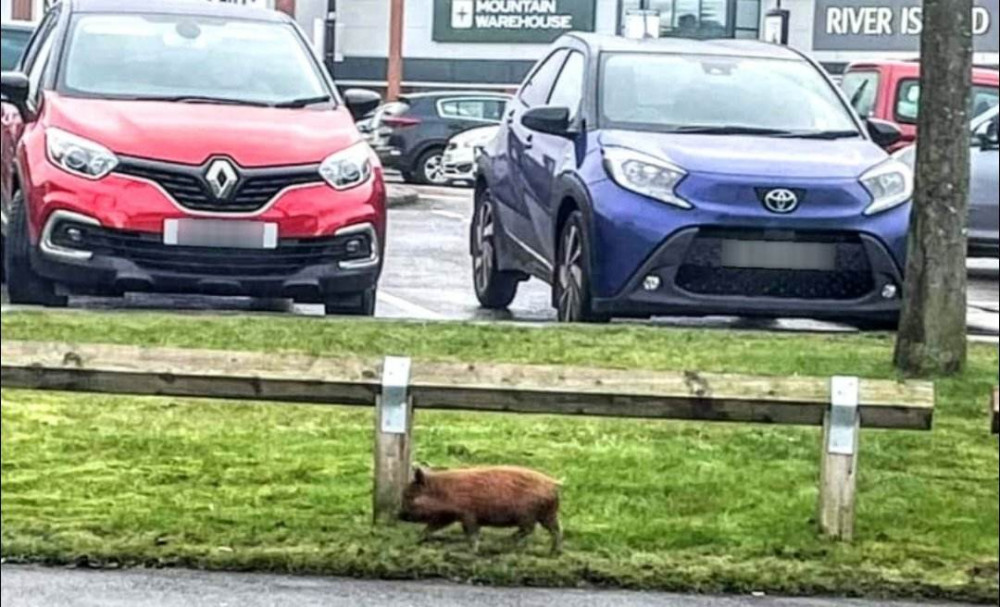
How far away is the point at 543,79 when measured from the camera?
22.0 ft

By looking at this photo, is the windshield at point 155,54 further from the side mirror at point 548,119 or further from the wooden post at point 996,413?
the wooden post at point 996,413

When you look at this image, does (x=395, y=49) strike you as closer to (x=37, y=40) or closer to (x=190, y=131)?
(x=190, y=131)

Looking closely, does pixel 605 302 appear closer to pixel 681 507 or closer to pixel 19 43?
pixel 681 507

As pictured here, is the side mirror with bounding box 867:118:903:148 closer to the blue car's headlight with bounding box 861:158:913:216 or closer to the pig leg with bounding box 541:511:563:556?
the blue car's headlight with bounding box 861:158:913:216

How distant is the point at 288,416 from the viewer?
723cm

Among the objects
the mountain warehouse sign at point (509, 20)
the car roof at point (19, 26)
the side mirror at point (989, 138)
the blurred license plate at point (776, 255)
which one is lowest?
the blurred license plate at point (776, 255)

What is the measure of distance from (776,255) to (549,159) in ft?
2.85

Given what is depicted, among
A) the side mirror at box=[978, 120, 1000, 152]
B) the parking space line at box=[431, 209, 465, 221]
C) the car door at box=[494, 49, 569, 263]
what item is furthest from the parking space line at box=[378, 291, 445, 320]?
the side mirror at box=[978, 120, 1000, 152]

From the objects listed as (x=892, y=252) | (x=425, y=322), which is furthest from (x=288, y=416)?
(x=892, y=252)

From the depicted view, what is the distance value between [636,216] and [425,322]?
827mm

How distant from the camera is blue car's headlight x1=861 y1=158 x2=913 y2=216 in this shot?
6.77 meters

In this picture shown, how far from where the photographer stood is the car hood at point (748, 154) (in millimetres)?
6652

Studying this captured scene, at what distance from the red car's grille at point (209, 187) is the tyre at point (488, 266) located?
720 millimetres

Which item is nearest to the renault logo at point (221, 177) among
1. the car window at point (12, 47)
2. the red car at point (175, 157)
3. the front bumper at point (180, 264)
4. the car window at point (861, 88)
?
the red car at point (175, 157)
